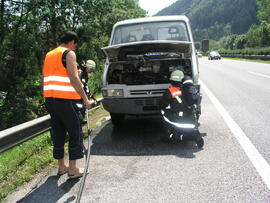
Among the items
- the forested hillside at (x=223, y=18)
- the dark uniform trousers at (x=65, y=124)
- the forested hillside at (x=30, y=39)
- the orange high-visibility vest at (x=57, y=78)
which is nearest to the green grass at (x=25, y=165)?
the dark uniform trousers at (x=65, y=124)

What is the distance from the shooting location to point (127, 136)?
603 centimetres

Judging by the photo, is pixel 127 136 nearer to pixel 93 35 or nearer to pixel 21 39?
pixel 21 39

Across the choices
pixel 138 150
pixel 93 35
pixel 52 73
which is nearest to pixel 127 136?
pixel 138 150

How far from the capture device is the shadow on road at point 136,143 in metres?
4.94

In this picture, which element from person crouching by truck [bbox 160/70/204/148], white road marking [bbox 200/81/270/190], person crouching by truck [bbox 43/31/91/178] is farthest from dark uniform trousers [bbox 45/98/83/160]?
white road marking [bbox 200/81/270/190]

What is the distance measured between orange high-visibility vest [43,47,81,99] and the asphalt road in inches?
43.7

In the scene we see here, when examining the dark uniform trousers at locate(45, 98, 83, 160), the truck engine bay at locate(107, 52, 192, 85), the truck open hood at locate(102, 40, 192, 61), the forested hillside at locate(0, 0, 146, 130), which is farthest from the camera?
the forested hillside at locate(0, 0, 146, 130)

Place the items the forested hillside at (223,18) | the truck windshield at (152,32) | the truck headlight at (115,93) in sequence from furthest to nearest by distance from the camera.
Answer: the forested hillside at (223,18)
the truck windshield at (152,32)
the truck headlight at (115,93)

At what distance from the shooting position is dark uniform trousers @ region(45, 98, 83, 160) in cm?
393

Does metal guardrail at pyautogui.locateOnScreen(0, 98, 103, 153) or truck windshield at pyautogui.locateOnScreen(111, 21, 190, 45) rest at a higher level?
Result: truck windshield at pyautogui.locateOnScreen(111, 21, 190, 45)

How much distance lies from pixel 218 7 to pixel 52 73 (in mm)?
197396

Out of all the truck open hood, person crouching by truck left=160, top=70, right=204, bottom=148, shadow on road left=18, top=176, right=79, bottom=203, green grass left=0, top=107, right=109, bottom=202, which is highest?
the truck open hood

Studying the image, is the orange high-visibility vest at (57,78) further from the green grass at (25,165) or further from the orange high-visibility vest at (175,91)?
the orange high-visibility vest at (175,91)

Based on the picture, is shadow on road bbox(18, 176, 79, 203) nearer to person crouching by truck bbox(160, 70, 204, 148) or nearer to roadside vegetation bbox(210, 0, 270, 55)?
person crouching by truck bbox(160, 70, 204, 148)
